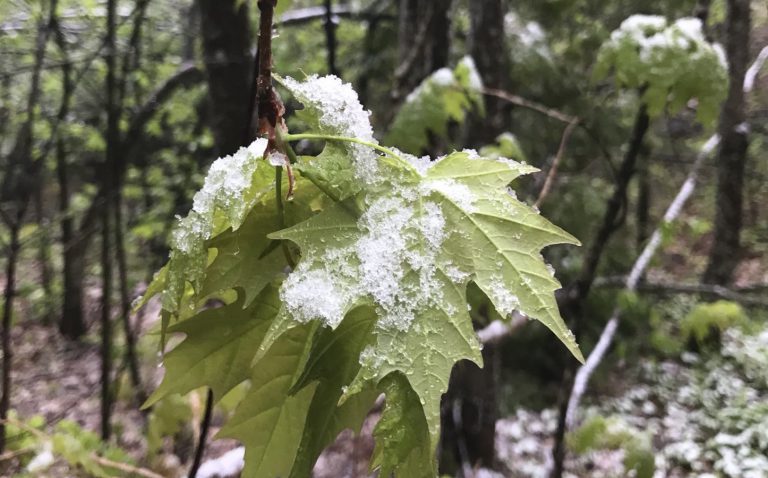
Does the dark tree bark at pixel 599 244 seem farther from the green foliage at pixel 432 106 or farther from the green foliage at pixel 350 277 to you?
the green foliage at pixel 350 277

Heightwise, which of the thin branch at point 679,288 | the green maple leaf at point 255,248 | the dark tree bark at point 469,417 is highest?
the green maple leaf at point 255,248

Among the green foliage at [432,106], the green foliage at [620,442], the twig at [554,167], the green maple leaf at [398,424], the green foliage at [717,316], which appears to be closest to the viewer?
the green maple leaf at [398,424]

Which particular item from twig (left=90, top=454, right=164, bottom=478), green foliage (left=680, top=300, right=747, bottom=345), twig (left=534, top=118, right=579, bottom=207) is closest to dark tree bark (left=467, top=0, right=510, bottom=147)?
twig (left=534, top=118, right=579, bottom=207)

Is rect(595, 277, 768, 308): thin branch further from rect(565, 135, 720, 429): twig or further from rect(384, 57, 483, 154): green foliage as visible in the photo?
rect(384, 57, 483, 154): green foliage

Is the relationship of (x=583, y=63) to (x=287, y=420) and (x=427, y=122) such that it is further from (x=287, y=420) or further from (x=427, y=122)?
(x=287, y=420)

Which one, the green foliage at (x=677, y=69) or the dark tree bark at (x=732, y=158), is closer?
the green foliage at (x=677, y=69)

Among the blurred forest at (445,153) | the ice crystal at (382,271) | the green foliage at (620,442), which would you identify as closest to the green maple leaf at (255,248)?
the ice crystal at (382,271)

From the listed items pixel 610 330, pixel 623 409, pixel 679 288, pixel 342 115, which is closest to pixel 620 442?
pixel 610 330
